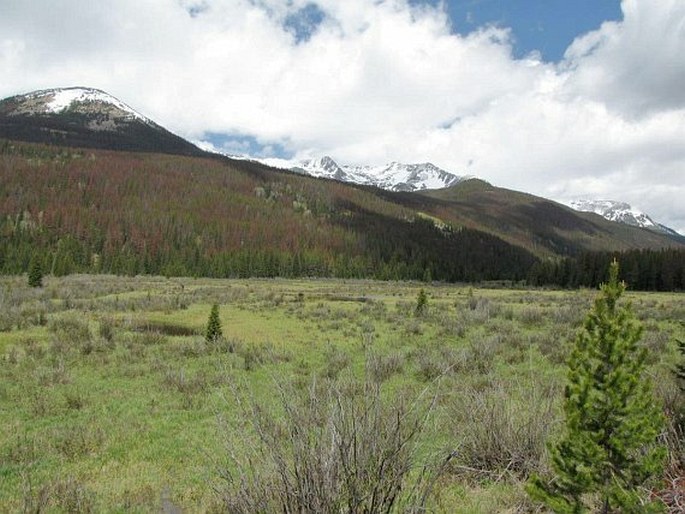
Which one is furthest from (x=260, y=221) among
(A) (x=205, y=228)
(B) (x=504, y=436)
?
(B) (x=504, y=436)

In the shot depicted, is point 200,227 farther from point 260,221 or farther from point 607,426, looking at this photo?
point 607,426

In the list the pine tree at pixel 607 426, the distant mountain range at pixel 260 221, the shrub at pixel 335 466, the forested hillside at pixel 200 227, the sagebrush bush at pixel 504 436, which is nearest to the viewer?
the shrub at pixel 335 466

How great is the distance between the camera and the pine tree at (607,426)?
13.7 ft

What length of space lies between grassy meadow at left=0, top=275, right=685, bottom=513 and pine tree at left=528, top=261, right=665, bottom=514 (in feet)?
2.87

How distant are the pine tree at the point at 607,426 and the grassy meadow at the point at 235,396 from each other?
2.87 ft

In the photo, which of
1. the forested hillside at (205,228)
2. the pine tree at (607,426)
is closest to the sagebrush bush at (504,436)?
the pine tree at (607,426)

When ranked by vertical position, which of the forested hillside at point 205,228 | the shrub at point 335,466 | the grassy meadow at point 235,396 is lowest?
the grassy meadow at point 235,396

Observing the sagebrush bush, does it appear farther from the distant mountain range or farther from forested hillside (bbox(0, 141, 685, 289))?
the distant mountain range

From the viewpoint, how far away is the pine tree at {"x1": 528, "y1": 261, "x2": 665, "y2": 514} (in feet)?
13.7

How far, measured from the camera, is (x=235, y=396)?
13.0 feet

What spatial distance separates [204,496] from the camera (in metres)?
6.12

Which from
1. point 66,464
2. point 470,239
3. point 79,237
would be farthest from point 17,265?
point 470,239

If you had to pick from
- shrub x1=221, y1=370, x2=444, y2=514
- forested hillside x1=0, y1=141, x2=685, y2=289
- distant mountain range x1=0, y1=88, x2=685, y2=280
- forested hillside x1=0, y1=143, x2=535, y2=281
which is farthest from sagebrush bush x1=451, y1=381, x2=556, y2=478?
distant mountain range x1=0, y1=88, x2=685, y2=280

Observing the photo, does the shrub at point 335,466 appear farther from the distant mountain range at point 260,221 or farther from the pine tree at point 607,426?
the distant mountain range at point 260,221
